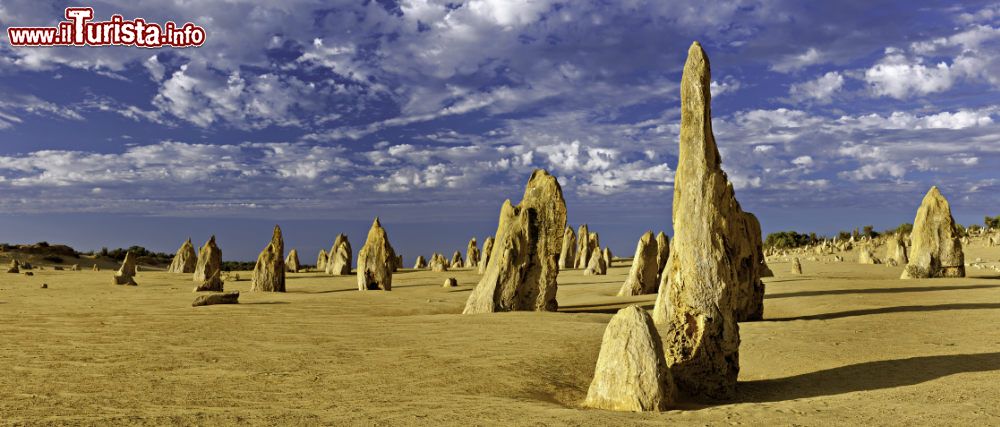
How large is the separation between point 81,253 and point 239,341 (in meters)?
56.8

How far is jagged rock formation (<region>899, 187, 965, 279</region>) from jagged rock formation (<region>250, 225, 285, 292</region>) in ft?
84.5

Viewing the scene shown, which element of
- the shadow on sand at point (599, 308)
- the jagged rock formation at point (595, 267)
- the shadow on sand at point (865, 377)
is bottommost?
the shadow on sand at point (865, 377)

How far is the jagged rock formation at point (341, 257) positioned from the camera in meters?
40.5

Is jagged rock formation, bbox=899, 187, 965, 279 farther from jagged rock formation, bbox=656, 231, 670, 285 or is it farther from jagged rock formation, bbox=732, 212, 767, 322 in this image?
jagged rock formation, bbox=732, 212, 767, 322

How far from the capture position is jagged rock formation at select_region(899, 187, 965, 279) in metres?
26.0

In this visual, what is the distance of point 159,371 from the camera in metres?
8.72

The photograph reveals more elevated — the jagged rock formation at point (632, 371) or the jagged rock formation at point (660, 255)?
the jagged rock formation at point (660, 255)

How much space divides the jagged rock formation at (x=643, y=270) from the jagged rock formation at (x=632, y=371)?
15.3 m

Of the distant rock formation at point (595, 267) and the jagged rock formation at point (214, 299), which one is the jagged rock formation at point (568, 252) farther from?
the jagged rock formation at point (214, 299)

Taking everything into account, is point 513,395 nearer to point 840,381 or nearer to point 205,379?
point 205,379

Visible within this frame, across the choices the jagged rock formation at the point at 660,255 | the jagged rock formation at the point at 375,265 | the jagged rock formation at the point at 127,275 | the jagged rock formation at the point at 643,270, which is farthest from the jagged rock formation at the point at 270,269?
the jagged rock formation at the point at 660,255

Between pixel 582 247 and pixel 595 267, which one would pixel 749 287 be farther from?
pixel 582 247

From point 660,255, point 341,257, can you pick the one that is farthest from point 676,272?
point 341,257

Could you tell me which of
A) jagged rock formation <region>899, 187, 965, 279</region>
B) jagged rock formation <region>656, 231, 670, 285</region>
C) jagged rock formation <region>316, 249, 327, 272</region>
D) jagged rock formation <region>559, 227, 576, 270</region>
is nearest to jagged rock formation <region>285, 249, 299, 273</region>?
jagged rock formation <region>316, 249, 327, 272</region>
